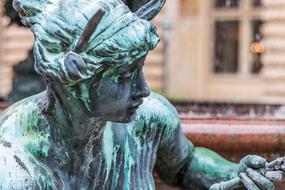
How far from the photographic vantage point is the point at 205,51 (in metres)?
14.8

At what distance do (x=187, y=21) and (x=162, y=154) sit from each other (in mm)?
13744

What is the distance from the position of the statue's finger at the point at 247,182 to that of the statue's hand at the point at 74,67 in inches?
10.0

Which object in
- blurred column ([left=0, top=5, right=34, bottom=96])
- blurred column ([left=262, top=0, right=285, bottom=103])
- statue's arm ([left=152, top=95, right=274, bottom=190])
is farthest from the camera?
blurred column ([left=0, top=5, right=34, bottom=96])

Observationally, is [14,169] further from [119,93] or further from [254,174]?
[254,174]

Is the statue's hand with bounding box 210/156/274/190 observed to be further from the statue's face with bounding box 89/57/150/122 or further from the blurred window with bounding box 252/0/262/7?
the blurred window with bounding box 252/0/262/7

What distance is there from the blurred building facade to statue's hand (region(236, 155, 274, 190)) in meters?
12.3

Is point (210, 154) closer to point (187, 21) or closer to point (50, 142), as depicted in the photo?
point (50, 142)

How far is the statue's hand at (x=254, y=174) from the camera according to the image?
1038mm

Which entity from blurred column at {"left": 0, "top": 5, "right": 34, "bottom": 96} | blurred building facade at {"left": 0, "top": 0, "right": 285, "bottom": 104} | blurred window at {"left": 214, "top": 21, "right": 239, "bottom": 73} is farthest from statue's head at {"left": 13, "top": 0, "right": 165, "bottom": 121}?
blurred window at {"left": 214, "top": 21, "right": 239, "bottom": 73}

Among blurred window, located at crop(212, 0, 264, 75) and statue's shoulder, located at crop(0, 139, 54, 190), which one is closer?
statue's shoulder, located at crop(0, 139, 54, 190)

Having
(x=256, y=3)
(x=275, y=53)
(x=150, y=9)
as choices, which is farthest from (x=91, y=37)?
(x=256, y=3)

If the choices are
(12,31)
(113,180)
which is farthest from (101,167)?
(12,31)

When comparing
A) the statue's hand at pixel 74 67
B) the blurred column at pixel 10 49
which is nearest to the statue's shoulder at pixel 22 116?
the statue's hand at pixel 74 67

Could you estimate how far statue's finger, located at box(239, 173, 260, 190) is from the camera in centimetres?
104
